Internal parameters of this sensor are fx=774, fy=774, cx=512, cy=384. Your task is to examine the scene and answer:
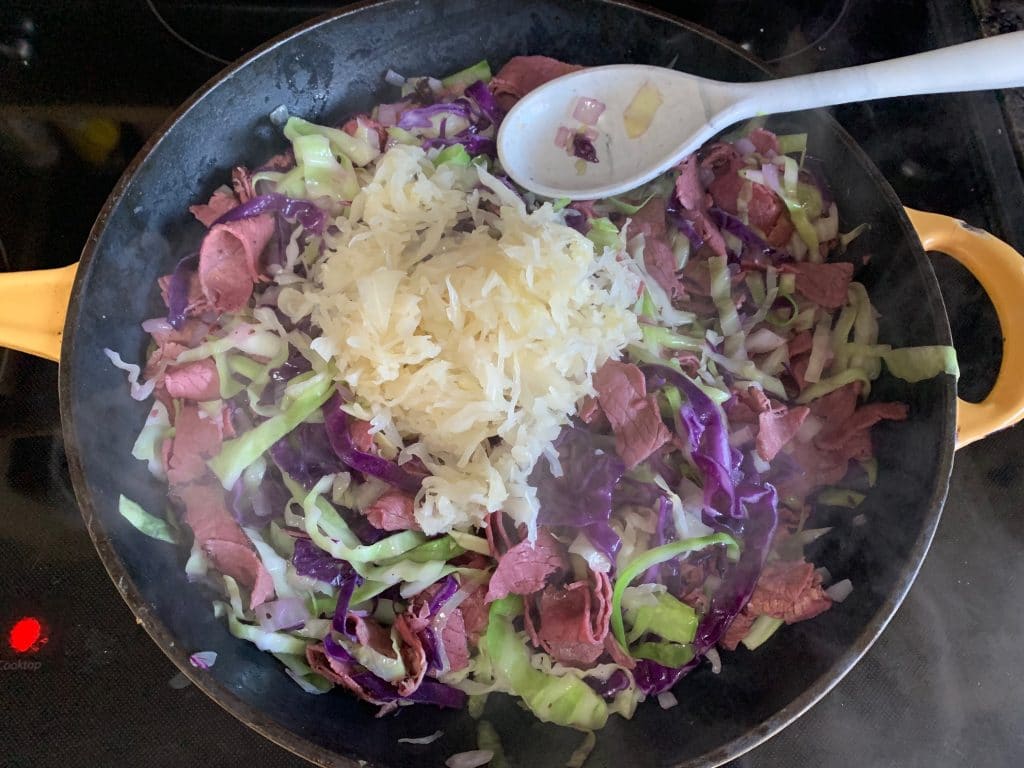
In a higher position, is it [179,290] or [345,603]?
[179,290]

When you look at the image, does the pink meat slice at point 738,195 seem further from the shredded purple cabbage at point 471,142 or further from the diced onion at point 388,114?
the diced onion at point 388,114

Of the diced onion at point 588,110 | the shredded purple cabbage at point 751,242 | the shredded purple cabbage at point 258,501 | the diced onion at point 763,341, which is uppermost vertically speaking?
the diced onion at point 588,110

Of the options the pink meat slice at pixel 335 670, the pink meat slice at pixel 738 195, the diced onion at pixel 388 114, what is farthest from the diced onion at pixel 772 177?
the pink meat slice at pixel 335 670

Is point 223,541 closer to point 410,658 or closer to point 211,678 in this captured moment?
point 211,678

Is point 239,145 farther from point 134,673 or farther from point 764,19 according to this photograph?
point 764,19

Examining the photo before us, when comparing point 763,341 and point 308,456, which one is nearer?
point 308,456

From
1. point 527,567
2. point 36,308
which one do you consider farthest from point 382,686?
point 36,308

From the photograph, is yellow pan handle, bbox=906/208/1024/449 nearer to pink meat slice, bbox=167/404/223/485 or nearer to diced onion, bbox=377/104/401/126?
diced onion, bbox=377/104/401/126
